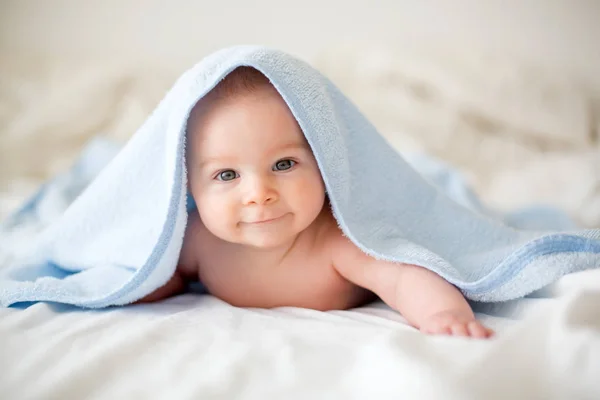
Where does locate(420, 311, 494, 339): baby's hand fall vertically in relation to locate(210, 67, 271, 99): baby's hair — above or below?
below

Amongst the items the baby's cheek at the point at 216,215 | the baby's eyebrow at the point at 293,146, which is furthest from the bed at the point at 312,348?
the baby's eyebrow at the point at 293,146

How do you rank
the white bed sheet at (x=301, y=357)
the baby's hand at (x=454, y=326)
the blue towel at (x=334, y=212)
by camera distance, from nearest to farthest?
the white bed sheet at (x=301, y=357) < the baby's hand at (x=454, y=326) < the blue towel at (x=334, y=212)

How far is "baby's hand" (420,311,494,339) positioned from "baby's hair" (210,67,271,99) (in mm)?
394

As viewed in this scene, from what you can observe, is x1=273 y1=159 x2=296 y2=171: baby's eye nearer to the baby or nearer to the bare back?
the baby

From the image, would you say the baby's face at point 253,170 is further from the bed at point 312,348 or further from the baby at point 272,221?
the bed at point 312,348

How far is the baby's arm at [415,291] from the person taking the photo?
0.71m

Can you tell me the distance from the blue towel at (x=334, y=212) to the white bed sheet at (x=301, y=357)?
0.17 ft

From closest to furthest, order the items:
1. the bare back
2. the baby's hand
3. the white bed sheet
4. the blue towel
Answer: the white bed sheet < the baby's hand < the blue towel < the bare back

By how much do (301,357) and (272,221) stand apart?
0.25m

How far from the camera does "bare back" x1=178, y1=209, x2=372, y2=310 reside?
3.06 feet

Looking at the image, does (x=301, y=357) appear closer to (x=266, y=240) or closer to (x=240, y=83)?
(x=266, y=240)

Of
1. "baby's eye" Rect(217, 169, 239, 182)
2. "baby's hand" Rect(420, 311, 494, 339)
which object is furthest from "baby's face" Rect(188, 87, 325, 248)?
"baby's hand" Rect(420, 311, 494, 339)

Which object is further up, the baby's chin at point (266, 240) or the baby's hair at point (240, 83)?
the baby's hair at point (240, 83)

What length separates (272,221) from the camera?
849 millimetres
